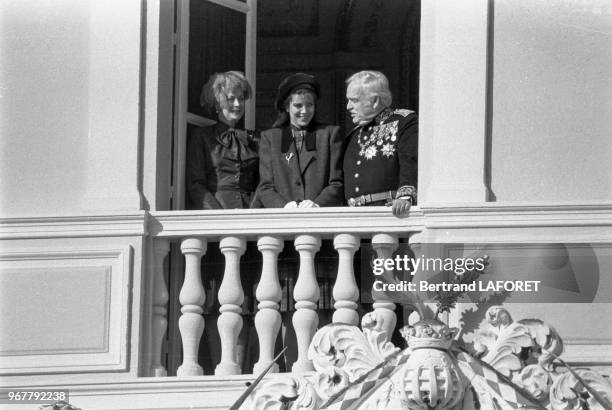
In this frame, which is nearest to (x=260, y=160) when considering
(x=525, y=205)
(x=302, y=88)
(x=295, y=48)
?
(x=302, y=88)

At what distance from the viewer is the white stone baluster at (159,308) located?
12.6 metres

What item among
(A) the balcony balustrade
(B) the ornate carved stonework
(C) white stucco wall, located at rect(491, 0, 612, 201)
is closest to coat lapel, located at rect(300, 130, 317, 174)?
(A) the balcony balustrade

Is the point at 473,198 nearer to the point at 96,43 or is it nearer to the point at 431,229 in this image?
the point at 431,229

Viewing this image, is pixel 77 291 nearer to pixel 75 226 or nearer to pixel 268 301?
pixel 75 226

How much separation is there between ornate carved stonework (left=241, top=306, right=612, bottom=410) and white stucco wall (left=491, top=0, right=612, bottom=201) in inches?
35.1

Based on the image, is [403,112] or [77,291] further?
[403,112]

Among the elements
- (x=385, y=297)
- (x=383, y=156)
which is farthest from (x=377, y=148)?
(x=385, y=297)

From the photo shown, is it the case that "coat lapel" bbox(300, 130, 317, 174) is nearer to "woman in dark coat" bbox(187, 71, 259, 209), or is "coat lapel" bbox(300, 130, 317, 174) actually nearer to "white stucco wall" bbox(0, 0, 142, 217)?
"woman in dark coat" bbox(187, 71, 259, 209)

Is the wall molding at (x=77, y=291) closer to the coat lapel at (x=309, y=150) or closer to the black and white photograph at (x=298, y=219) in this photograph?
the black and white photograph at (x=298, y=219)

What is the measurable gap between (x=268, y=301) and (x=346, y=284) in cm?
36

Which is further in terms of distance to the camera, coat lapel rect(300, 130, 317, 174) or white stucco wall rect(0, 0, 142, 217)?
coat lapel rect(300, 130, 317, 174)

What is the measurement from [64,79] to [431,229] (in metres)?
1.92

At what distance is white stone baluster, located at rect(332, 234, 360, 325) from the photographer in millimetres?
12398

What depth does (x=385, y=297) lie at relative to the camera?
1229 centimetres
